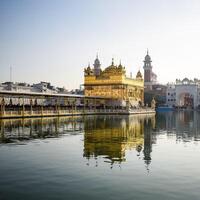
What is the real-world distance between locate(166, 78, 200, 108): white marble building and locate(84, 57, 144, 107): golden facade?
63339mm

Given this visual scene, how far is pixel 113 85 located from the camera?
97.8 m

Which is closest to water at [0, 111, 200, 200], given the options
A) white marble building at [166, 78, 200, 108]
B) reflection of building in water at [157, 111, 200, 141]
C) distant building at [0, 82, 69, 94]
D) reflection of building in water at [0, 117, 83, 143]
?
reflection of building in water at [0, 117, 83, 143]

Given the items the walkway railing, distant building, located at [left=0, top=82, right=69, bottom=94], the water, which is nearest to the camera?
the water

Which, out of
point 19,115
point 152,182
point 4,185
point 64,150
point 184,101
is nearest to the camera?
point 4,185

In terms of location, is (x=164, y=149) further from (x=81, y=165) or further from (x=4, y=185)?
(x=4, y=185)

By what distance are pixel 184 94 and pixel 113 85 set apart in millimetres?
80138

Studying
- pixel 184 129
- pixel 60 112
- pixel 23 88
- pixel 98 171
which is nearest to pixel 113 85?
pixel 60 112

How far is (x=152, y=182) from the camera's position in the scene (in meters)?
13.5

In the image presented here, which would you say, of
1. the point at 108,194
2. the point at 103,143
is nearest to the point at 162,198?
the point at 108,194

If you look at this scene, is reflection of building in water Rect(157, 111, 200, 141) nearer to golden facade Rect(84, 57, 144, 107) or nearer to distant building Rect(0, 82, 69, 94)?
golden facade Rect(84, 57, 144, 107)

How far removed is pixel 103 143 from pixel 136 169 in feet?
30.4

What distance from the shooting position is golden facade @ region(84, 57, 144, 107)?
3819 inches

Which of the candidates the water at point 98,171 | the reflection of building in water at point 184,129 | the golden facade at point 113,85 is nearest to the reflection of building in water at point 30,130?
the water at point 98,171

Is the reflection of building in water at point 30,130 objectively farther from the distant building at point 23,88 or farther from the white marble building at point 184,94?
the white marble building at point 184,94
